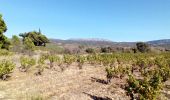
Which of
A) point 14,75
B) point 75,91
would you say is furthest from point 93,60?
point 75,91

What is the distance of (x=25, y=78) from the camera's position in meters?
21.7

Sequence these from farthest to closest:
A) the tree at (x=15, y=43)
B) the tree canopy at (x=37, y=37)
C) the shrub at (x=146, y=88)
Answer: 1. the tree canopy at (x=37, y=37)
2. the tree at (x=15, y=43)
3. the shrub at (x=146, y=88)

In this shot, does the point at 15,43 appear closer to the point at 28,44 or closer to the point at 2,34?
the point at 28,44

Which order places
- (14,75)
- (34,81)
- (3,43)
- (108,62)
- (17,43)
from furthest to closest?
(17,43)
(3,43)
(108,62)
(14,75)
(34,81)

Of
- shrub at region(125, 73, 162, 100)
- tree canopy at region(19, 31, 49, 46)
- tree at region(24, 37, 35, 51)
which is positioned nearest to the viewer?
shrub at region(125, 73, 162, 100)

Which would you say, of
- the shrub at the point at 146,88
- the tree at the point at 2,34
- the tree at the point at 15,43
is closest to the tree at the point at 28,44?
the tree at the point at 15,43

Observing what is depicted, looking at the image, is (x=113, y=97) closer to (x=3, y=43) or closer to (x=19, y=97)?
(x=19, y=97)

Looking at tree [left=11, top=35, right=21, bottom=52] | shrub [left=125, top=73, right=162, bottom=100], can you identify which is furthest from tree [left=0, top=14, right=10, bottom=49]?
shrub [left=125, top=73, right=162, bottom=100]

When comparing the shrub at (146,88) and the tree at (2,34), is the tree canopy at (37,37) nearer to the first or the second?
the tree at (2,34)

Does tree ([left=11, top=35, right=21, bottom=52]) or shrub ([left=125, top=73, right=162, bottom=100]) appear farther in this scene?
tree ([left=11, top=35, right=21, bottom=52])

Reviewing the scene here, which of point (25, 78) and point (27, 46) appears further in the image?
point (27, 46)

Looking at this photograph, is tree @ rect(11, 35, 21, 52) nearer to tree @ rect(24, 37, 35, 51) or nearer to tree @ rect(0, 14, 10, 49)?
tree @ rect(24, 37, 35, 51)

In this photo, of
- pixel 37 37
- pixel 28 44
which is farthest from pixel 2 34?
pixel 37 37

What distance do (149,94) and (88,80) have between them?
345 inches
